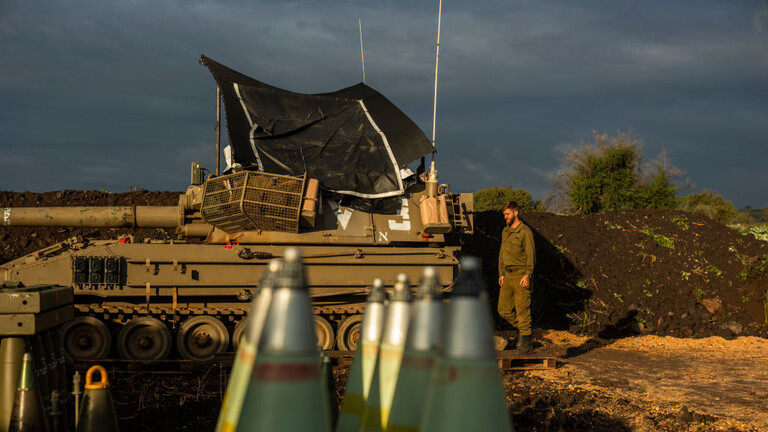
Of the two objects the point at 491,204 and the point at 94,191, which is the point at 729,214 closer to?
the point at 491,204

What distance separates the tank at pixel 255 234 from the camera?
953 cm

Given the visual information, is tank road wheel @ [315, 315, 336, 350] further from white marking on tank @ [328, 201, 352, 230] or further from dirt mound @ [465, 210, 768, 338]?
dirt mound @ [465, 210, 768, 338]

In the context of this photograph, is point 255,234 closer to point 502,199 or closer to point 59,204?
point 59,204

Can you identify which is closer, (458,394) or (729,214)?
(458,394)

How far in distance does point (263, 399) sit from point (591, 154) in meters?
25.8

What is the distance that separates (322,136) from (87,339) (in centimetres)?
475

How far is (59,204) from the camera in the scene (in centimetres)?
2186

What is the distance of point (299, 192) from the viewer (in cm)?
958

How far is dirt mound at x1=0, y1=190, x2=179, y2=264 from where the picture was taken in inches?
794

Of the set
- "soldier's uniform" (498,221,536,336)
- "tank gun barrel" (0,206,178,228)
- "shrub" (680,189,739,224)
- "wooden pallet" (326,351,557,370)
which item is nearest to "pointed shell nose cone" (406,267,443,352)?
"wooden pallet" (326,351,557,370)

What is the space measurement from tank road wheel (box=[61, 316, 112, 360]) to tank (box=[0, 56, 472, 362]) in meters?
0.01

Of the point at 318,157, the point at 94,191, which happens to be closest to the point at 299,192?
the point at 318,157

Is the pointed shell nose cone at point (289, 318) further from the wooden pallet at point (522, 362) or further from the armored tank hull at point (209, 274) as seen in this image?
the armored tank hull at point (209, 274)

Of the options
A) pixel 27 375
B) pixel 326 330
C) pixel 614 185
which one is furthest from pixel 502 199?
pixel 27 375
